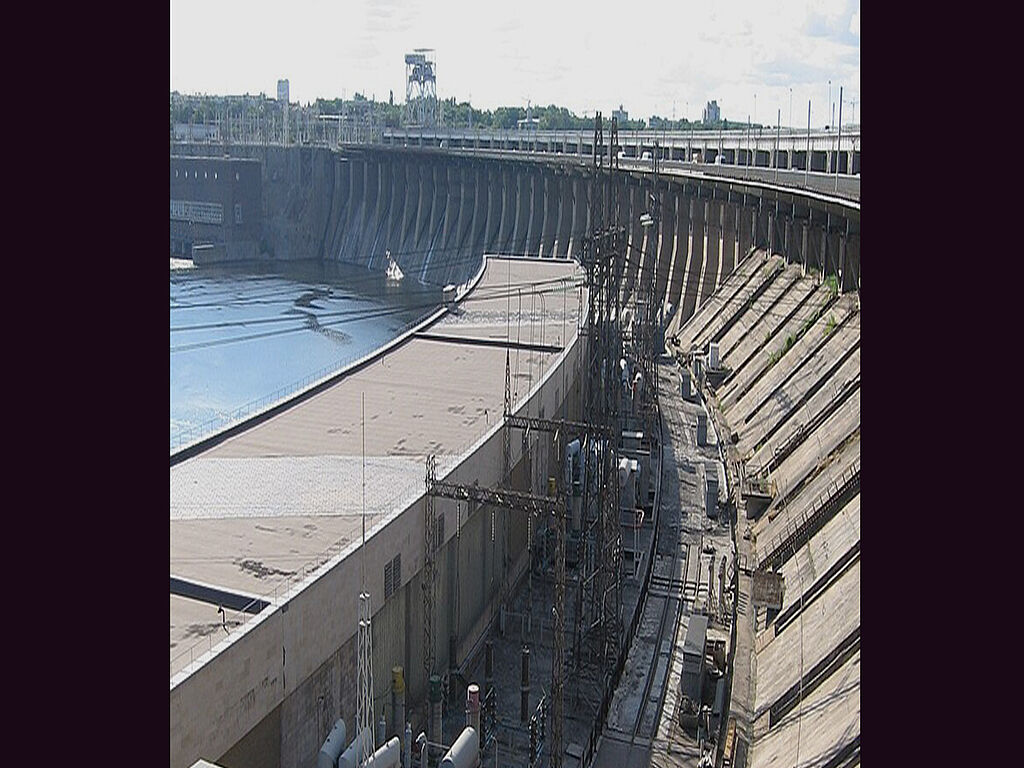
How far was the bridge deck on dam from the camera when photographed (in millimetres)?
6250

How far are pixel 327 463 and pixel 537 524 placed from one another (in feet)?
8.71

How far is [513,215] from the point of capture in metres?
28.4

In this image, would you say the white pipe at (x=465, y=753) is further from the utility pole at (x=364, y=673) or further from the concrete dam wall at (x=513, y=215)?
the concrete dam wall at (x=513, y=215)

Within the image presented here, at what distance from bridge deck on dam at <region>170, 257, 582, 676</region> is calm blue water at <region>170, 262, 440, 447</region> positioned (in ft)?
16.8

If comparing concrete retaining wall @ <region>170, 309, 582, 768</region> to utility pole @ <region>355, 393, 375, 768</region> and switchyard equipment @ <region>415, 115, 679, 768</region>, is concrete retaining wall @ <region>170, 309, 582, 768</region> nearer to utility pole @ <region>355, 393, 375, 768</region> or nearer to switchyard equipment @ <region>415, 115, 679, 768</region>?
utility pole @ <region>355, 393, 375, 768</region>

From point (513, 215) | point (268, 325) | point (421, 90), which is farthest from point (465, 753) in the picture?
point (421, 90)

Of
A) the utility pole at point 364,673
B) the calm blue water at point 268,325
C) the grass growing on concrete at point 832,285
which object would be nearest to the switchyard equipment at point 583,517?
the utility pole at point 364,673

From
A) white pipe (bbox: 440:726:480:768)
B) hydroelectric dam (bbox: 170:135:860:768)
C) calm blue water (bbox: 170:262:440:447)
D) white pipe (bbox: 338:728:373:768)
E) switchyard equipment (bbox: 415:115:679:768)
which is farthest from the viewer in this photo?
calm blue water (bbox: 170:262:440:447)

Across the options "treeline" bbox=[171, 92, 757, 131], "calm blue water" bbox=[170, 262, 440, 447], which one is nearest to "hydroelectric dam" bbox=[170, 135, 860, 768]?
"calm blue water" bbox=[170, 262, 440, 447]

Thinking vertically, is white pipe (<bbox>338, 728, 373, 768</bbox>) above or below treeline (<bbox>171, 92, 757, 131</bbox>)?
below

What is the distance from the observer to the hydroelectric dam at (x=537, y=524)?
5914 mm

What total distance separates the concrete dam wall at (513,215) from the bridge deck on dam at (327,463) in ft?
7.05
